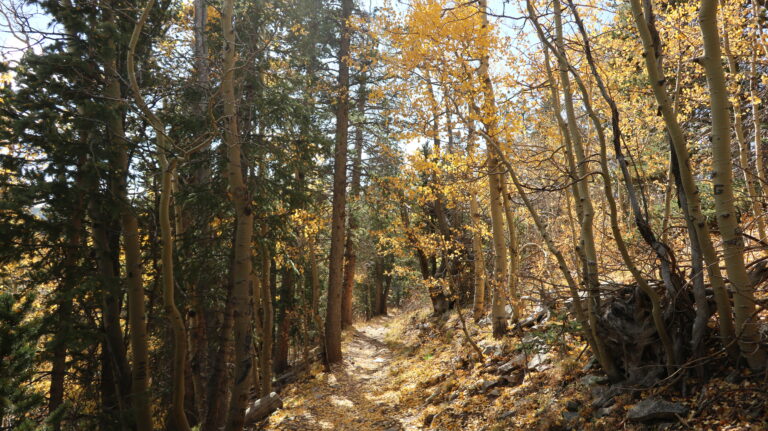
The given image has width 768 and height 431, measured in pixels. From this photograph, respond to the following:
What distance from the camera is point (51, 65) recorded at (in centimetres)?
512

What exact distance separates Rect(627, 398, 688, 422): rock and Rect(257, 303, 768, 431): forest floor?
0.13 feet

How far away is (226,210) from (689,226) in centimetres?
637

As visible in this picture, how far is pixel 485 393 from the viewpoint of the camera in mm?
6254

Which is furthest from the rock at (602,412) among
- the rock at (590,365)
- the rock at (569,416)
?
the rock at (590,365)

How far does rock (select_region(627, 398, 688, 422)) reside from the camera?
3424 mm

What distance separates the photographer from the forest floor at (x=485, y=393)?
335 centimetres

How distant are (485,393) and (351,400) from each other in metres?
3.41

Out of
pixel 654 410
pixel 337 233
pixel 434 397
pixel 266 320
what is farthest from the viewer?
pixel 337 233

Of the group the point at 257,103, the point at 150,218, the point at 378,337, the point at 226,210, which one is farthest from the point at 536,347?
the point at 378,337

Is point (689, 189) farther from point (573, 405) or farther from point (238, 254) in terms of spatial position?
point (238, 254)

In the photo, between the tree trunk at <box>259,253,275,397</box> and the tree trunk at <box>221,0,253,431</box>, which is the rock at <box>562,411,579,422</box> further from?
the tree trunk at <box>259,253,275,397</box>

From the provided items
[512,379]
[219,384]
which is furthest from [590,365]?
[219,384]

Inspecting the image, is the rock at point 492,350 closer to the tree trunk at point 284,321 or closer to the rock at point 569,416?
the rock at point 569,416

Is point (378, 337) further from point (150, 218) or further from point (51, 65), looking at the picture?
point (51, 65)
